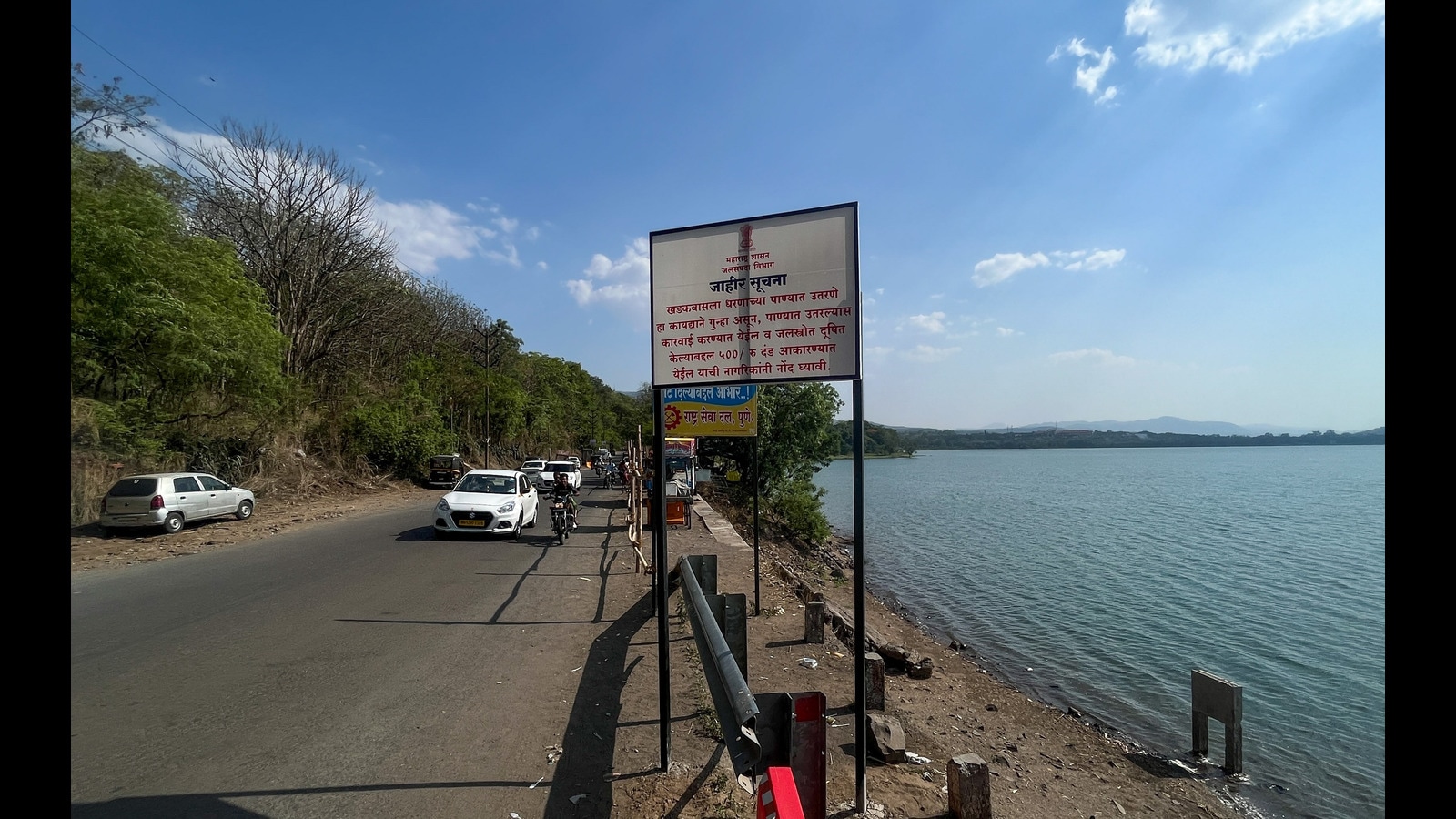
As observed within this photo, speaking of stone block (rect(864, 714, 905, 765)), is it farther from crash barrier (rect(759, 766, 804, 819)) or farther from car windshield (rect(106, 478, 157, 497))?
car windshield (rect(106, 478, 157, 497))

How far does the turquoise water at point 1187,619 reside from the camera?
961 centimetres

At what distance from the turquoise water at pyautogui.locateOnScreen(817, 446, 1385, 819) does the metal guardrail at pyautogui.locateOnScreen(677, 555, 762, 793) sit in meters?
1.90

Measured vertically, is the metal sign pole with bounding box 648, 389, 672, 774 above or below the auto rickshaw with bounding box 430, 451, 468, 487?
above

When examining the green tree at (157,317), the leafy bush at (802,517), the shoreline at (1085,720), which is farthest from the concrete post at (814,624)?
the leafy bush at (802,517)

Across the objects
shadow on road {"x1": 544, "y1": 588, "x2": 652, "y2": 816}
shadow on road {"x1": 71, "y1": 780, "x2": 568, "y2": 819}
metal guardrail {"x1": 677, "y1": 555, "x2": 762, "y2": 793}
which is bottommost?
shadow on road {"x1": 544, "y1": 588, "x2": 652, "y2": 816}

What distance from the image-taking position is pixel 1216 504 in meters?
45.9

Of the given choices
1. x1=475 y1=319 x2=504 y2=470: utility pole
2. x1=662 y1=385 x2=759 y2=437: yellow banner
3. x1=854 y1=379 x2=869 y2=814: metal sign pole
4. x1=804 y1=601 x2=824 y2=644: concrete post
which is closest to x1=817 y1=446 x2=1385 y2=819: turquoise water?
x1=854 y1=379 x2=869 y2=814: metal sign pole

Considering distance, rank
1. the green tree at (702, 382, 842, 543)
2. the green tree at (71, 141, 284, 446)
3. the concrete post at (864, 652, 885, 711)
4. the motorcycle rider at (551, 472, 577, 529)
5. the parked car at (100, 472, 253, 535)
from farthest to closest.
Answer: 1. the green tree at (702, 382, 842, 543)
2. the motorcycle rider at (551, 472, 577, 529)
3. the parked car at (100, 472, 253, 535)
4. the green tree at (71, 141, 284, 446)
5. the concrete post at (864, 652, 885, 711)

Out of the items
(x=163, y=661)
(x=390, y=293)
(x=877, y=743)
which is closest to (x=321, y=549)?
(x=163, y=661)

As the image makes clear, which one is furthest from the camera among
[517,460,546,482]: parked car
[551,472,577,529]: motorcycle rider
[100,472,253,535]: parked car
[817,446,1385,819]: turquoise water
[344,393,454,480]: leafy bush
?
[517,460,546,482]: parked car

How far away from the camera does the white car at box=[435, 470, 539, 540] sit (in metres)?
14.6

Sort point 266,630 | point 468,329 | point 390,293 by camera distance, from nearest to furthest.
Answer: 1. point 266,630
2. point 390,293
3. point 468,329
